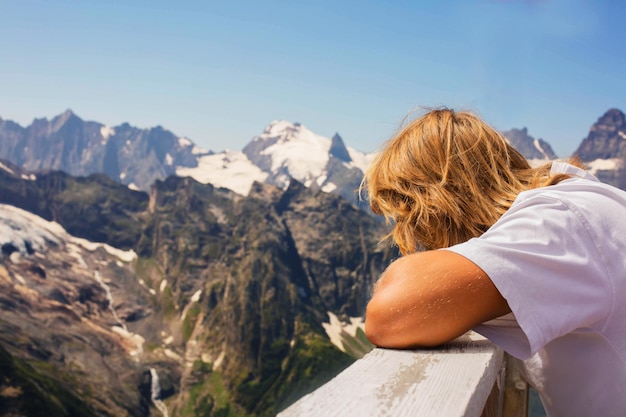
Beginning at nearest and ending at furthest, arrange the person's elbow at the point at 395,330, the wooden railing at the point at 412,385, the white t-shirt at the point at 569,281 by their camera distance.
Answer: the wooden railing at the point at 412,385 → the white t-shirt at the point at 569,281 → the person's elbow at the point at 395,330

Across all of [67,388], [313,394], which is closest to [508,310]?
[313,394]

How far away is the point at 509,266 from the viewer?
2957 mm

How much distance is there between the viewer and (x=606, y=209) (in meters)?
3.20

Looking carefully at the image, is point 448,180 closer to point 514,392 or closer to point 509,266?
point 509,266

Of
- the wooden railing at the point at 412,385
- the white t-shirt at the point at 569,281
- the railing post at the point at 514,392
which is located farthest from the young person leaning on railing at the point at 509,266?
the railing post at the point at 514,392

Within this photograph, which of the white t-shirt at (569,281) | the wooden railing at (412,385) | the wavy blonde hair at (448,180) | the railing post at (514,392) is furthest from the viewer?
the railing post at (514,392)

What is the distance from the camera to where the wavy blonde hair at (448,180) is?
378cm

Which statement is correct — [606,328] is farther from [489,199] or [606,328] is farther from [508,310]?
[489,199]

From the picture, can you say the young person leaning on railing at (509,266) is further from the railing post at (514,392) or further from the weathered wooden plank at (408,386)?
the railing post at (514,392)

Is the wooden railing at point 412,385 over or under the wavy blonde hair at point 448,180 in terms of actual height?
under

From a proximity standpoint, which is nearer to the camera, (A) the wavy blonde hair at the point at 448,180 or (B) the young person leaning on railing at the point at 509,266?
(B) the young person leaning on railing at the point at 509,266

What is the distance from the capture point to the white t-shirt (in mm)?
2943

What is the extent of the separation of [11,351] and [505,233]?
21077cm

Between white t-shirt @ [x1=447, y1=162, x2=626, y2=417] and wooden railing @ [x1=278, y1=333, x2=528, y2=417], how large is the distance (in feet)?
0.96
